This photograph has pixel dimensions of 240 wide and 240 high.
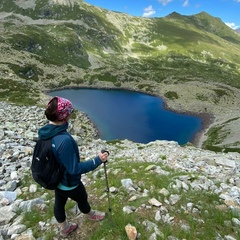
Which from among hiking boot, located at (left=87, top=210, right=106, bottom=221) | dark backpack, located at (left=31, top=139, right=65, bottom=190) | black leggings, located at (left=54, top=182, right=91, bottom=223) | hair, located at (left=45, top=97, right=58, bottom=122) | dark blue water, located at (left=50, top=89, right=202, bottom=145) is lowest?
dark blue water, located at (left=50, top=89, right=202, bottom=145)

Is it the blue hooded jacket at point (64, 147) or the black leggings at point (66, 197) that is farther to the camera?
the black leggings at point (66, 197)

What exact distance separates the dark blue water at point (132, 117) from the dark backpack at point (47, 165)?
62.2 m

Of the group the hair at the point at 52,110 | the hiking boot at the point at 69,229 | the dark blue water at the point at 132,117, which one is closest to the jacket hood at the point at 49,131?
the hair at the point at 52,110

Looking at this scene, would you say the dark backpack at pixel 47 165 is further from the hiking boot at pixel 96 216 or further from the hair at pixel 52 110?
the hiking boot at pixel 96 216

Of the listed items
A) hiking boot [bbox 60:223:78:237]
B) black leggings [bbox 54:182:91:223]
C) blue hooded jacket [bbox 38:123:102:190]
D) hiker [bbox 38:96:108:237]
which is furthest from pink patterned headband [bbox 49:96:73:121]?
hiking boot [bbox 60:223:78:237]

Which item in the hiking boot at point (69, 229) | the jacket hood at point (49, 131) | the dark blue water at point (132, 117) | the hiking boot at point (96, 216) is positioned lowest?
the dark blue water at point (132, 117)

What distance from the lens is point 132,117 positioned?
95.1 meters

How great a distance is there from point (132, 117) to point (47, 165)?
294ft

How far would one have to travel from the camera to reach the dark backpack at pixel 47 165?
18.8 feet

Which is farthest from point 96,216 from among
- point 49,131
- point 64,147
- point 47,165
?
point 49,131

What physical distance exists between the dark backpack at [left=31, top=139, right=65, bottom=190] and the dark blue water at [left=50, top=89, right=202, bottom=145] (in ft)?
204

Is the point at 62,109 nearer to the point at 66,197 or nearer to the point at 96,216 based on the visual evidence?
the point at 66,197

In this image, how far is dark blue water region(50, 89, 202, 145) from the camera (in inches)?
3051

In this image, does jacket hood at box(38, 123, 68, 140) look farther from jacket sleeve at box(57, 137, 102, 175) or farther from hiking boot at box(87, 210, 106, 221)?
hiking boot at box(87, 210, 106, 221)
